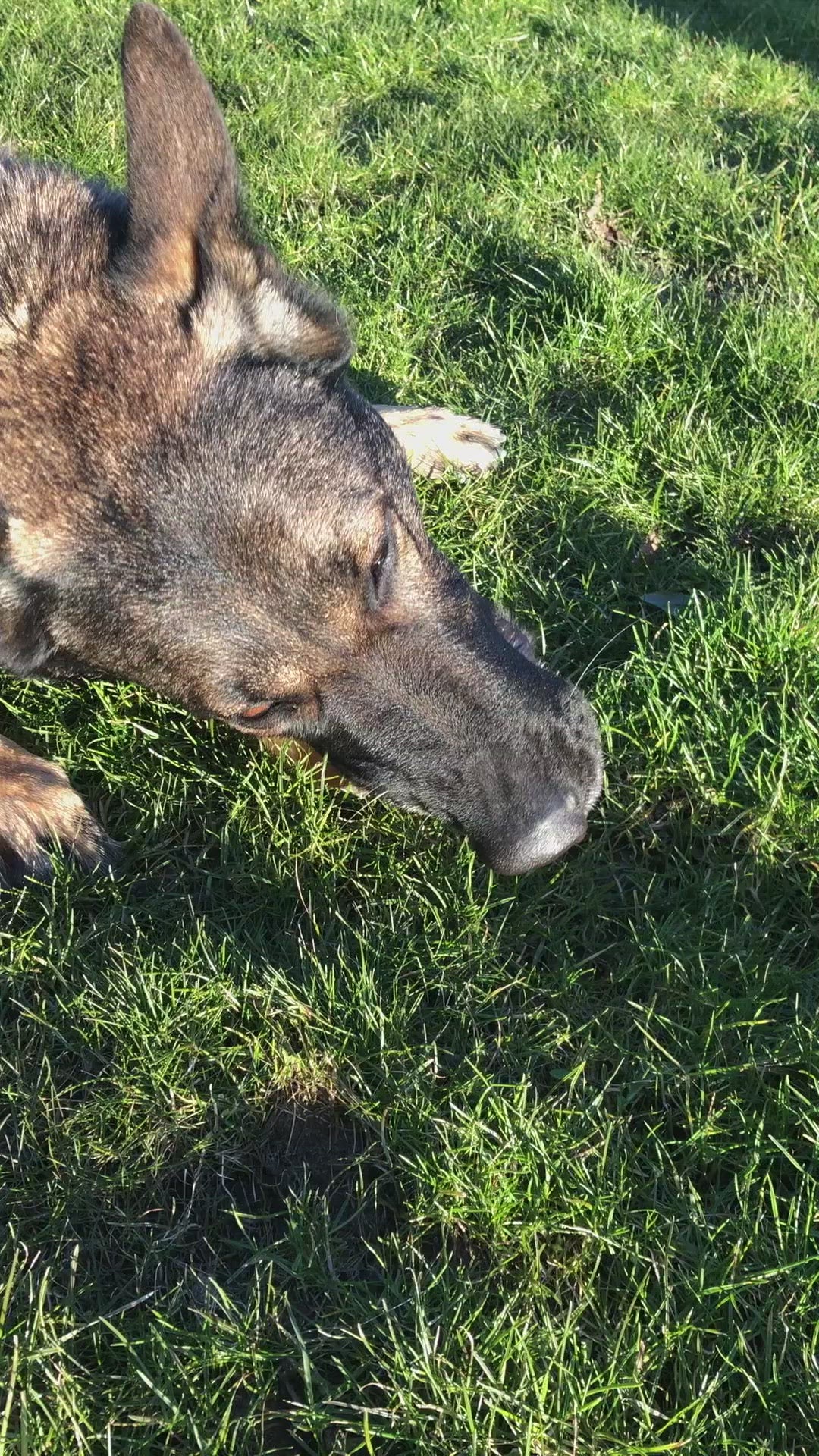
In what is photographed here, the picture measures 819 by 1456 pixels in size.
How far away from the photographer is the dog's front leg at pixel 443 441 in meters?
3.90

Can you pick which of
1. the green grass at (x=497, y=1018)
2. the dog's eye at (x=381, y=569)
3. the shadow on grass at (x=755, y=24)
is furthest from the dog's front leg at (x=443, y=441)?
the shadow on grass at (x=755, y=24)

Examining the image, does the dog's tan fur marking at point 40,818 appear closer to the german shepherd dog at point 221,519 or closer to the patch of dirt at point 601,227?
the german shepherd dog at point 221,519

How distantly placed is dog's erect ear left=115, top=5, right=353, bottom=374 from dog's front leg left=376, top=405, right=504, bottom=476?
3.16ft

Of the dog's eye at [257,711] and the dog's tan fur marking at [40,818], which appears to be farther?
the dog's tan fur marking at [40,818]

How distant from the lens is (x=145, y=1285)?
7.10 feet

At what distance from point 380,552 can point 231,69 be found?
201 inches

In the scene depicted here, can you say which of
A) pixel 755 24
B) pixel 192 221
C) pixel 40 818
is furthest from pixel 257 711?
pixel 755 24

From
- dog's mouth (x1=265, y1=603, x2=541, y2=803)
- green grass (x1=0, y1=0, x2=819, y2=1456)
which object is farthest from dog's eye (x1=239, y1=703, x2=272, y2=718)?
green grass (x1=0, y1=0, x2=819, y2=1456)

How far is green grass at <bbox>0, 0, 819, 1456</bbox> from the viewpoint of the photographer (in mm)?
1955

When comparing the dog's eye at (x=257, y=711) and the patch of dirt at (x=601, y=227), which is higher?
the patch of dirt at (x=601, y=227)

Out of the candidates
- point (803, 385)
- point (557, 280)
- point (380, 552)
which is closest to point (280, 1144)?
point (380, 552)

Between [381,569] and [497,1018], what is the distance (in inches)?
46.5

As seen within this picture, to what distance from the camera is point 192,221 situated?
2.69 meters

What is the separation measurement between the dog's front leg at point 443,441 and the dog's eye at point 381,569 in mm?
1308
